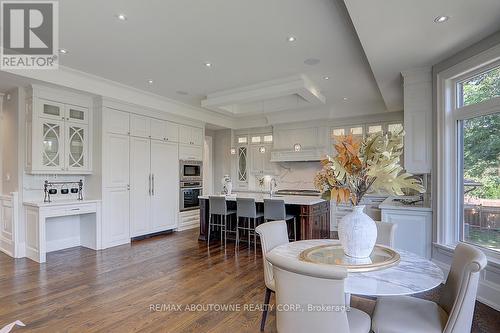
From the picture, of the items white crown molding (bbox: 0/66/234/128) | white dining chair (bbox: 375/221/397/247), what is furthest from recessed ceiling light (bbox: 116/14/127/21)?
white dining chair (bbox: 375/221/397/247)

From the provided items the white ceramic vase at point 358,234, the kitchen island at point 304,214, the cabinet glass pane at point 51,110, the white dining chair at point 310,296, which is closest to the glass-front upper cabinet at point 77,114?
the cabinet glass pane at point 51,110

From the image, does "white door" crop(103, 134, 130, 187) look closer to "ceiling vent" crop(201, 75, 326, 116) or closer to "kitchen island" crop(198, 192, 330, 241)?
"kitchen island" crop(198, 192, 330, 241)

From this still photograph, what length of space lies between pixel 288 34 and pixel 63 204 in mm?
4145

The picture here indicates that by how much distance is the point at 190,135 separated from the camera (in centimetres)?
670

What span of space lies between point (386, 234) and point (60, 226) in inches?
200

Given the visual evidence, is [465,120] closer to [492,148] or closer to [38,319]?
[492,148]

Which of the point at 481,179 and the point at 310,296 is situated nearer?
the point at 310,296

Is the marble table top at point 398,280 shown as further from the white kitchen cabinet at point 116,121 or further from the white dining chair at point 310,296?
the white kitchen cabinet at point 116,121

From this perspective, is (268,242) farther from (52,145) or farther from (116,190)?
(52,145)

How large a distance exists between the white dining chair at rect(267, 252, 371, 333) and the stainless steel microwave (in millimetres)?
5235

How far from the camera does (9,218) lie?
14.8 ft

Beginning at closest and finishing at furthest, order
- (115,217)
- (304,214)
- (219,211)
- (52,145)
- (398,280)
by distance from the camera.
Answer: (398,280) < (304,214) < (52,145) < (219,211) < (115,217)
